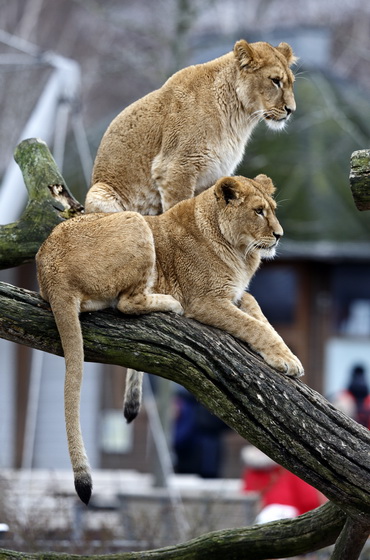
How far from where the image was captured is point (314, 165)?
13945mm

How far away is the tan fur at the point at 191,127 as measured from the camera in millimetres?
5730

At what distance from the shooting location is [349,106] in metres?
14.4

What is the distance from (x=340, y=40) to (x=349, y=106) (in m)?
7.71

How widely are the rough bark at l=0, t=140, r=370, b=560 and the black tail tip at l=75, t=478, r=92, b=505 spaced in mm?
582

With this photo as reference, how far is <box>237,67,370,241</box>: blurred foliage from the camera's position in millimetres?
13672

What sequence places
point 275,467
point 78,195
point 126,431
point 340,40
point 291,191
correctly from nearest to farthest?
1. point 275,467
2. point 78,195
3. point 291,191
4. point 126,431
5. point 340,40

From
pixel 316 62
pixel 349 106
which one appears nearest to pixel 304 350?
pixel 349 106

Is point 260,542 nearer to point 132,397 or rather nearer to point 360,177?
point 132,397

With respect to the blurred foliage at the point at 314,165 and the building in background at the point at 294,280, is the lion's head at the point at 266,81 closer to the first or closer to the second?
the building in background at the point at 294,280

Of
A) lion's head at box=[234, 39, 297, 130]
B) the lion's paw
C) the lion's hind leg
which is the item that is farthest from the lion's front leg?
lion's head at box=[234, 39, 297, 130]

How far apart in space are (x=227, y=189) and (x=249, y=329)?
0.65 metres

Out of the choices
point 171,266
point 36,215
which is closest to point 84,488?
point 171,266

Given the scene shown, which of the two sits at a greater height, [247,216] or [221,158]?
[221,158]

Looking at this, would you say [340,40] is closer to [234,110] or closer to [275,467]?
[275,467]
